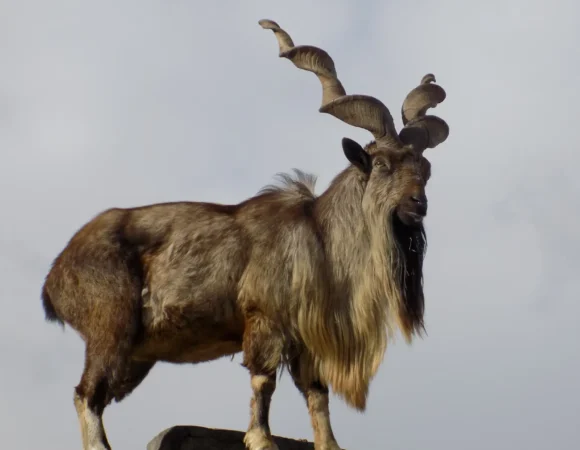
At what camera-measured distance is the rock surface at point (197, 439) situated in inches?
511

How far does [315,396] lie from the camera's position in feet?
43.6

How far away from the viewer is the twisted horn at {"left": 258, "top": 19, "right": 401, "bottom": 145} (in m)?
13.7

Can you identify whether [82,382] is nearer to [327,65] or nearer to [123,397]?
[123,397]

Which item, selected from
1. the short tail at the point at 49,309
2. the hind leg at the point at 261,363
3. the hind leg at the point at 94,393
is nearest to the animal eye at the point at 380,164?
the hind leg at the point at 261,363

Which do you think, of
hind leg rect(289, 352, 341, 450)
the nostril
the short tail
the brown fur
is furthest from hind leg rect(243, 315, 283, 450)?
the short tail

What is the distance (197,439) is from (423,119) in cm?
341

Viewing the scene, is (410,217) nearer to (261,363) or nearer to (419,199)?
(419,199)

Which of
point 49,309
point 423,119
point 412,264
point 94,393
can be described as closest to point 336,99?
point 423,119

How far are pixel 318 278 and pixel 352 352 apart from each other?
667mm

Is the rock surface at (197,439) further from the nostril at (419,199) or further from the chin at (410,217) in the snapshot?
the nostril at (419,199)

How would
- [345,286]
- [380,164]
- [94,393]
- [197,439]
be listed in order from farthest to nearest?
[380,164] → [345,286] → [197,439] → [94,393]

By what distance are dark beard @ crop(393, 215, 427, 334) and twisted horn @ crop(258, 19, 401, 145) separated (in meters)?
0.77

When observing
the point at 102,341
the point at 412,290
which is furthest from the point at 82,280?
the point at 412,290

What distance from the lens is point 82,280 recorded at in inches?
529
